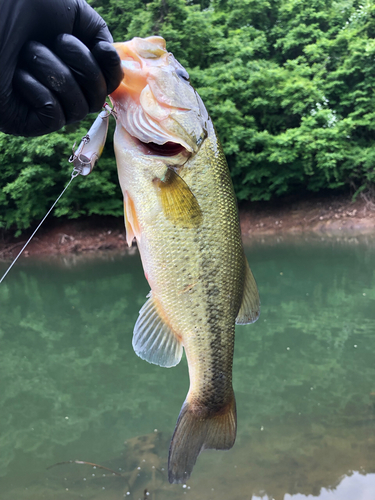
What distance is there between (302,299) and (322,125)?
Answer: 9.88 m

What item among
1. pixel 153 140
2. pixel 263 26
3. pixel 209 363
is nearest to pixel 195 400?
pixel 209 363

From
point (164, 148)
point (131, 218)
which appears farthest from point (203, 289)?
point (164, 148)

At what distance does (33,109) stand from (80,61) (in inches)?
9.8

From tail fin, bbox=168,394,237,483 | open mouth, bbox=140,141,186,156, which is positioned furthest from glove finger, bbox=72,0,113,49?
tail fin, bbox=168,394,237,483

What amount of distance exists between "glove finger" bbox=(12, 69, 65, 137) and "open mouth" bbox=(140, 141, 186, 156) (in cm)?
31

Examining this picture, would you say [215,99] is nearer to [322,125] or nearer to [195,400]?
[322,125]

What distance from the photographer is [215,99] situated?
14805mm

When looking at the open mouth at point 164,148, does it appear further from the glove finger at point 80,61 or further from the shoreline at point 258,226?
the shoreline at point 258,226

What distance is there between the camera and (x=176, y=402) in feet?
14.3

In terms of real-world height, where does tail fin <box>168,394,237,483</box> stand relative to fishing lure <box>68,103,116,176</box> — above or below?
below

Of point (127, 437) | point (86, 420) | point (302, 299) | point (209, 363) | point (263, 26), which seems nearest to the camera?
point (209, 363)

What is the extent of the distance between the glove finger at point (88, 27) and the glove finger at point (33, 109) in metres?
0.23

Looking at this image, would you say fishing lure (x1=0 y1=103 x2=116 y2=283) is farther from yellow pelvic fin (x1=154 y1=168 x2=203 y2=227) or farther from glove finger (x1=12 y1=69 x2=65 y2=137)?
yellow pelvic fin (x1=154 y1=168 x2=203 y2=227)

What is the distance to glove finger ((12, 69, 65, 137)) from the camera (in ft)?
4.48
